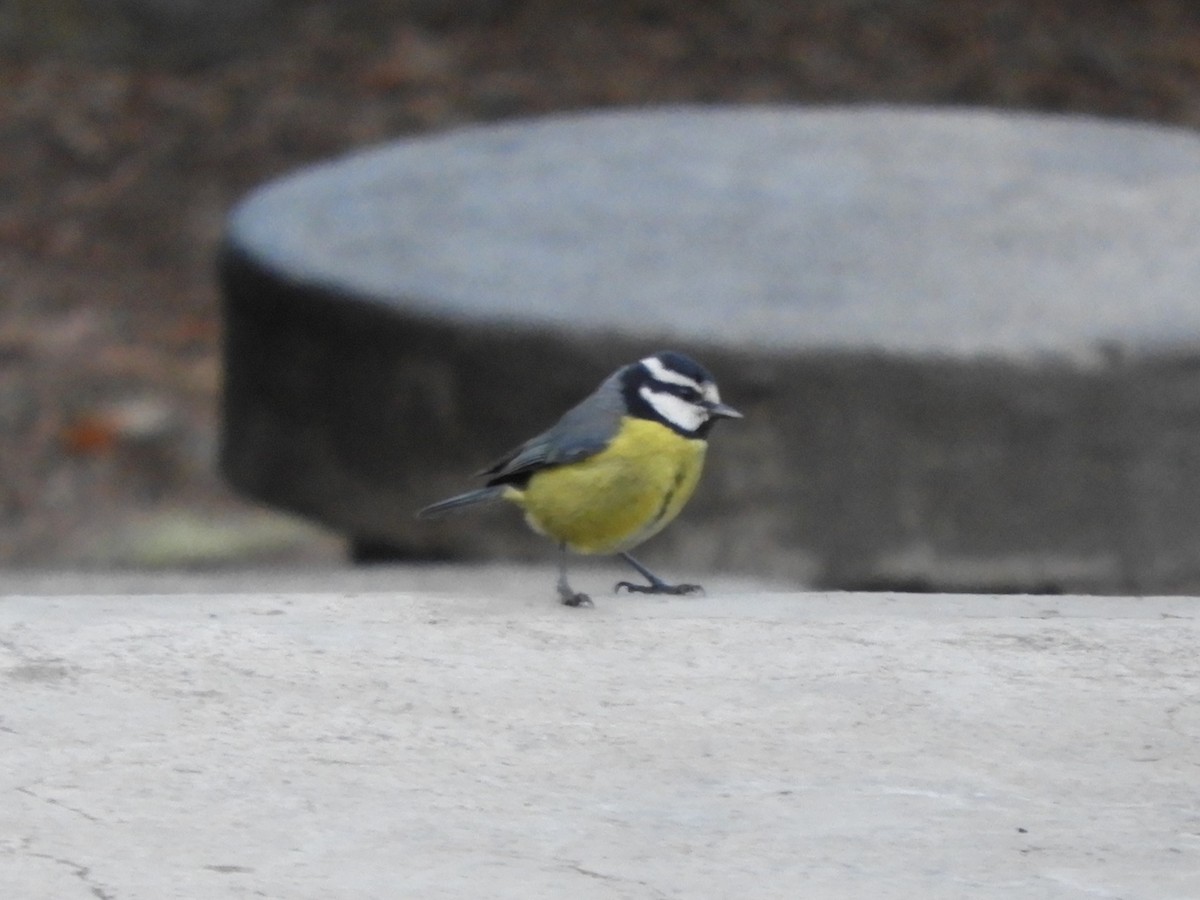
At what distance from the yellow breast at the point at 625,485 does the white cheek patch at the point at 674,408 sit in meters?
0.03

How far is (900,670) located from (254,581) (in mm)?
3635

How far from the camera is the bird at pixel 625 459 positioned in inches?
134

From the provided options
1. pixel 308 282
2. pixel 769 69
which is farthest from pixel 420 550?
pixel 769 69

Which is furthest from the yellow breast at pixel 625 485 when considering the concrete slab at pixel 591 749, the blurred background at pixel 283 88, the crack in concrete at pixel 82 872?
the blurred background at pixel 283 88

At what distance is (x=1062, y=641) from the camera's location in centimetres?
252

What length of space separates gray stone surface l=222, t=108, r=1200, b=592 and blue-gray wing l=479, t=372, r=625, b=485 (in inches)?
37.4

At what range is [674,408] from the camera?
3453 mm

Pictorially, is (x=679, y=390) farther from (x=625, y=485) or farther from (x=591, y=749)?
(x=591, y=749)

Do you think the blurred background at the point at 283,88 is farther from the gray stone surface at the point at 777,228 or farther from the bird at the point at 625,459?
the bird at the point at 625,459

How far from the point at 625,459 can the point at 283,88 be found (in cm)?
743

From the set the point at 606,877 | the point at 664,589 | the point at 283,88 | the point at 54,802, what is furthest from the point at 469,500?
the point at 283,88

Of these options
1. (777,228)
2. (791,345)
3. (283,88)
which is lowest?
(791,345)

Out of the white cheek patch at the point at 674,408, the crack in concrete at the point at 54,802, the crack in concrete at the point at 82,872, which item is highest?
the white cheek patch at the point at 674,408

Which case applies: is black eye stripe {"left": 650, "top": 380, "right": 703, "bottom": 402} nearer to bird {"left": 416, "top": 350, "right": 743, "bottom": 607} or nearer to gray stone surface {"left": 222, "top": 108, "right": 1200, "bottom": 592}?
bird {"left": 416, "top": 350, "right": 743, "bottom": 607}
